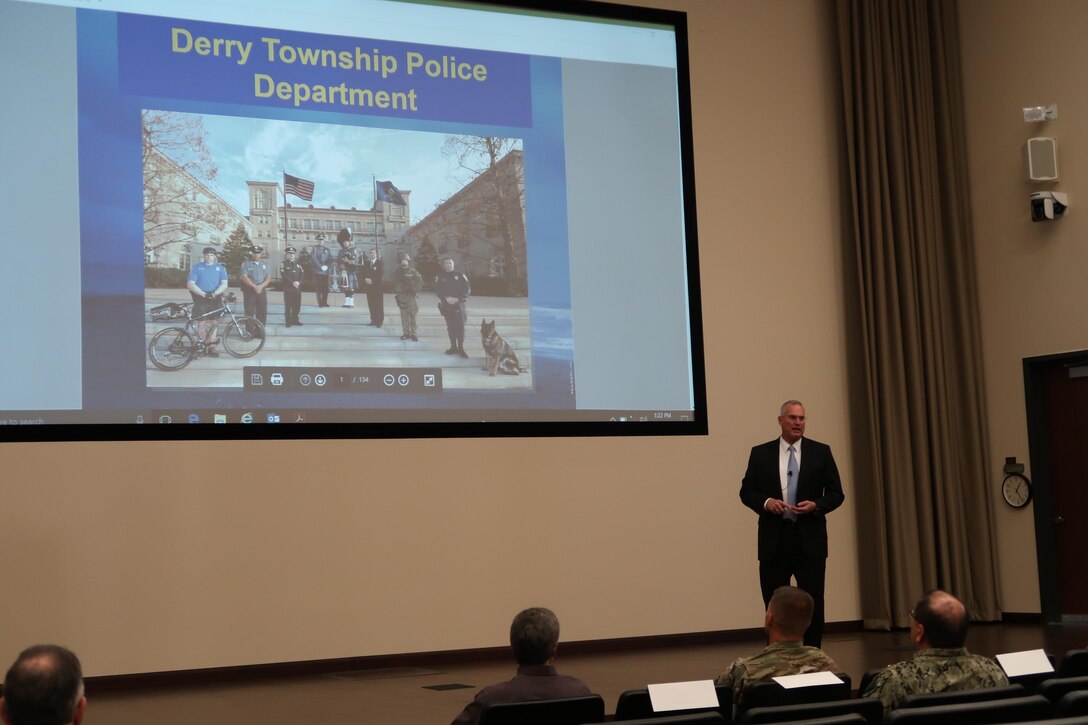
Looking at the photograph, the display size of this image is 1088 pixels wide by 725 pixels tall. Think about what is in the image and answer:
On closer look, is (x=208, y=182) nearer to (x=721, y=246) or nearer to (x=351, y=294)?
(x=351, y=294)

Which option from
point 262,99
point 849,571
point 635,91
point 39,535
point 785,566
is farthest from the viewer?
point 849,571

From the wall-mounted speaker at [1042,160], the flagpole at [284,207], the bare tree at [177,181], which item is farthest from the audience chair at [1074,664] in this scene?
the wall-mounted speaker at [1042,160]

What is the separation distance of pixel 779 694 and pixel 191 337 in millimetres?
4317

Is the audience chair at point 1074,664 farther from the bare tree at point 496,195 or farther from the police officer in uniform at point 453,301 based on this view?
the bare tree at point 496,195

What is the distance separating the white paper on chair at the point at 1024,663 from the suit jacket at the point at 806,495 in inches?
81.9

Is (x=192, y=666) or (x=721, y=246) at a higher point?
(x=721, y=246)

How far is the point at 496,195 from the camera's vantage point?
728 cm

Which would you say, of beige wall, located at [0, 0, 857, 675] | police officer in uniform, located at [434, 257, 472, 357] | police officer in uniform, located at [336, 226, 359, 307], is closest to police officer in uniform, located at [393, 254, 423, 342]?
police officer in uniform, located at [434, 257, 472, 357]

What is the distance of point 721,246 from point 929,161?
174cm

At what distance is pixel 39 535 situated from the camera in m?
6.18

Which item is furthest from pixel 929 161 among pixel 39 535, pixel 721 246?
pixel 39 535

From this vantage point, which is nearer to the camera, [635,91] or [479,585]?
[479,585]

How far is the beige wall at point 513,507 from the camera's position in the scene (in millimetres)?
6301

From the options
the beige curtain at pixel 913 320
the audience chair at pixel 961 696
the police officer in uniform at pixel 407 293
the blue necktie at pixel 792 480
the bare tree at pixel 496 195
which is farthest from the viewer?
the beige curtain at pixel 913 320
